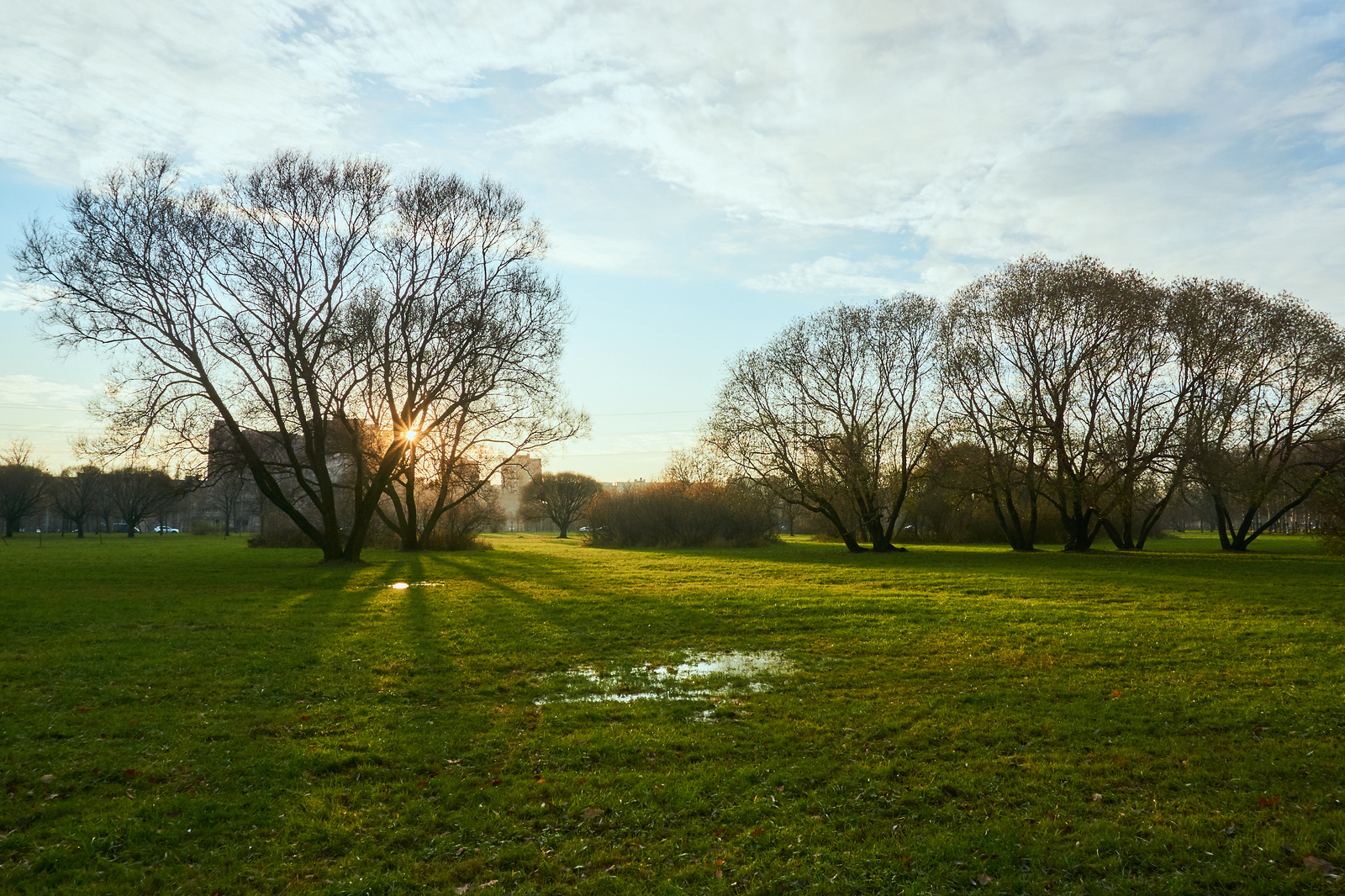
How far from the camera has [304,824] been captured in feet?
18.9

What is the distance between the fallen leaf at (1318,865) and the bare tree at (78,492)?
86.9 meters

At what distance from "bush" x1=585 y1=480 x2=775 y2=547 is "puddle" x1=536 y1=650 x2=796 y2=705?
37885 mm

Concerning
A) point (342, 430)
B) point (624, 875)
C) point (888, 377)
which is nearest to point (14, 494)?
point (342, 430)

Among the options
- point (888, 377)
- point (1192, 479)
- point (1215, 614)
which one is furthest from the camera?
point (888, 377)

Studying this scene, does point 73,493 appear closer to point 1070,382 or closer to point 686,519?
point 686,519

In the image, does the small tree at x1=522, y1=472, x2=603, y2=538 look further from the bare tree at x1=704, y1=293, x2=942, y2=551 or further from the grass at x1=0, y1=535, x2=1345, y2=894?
the grass at x1=0, y1=535, x2=1345, y2=894

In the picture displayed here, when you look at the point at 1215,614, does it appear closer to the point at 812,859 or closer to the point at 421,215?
the point at 812,859

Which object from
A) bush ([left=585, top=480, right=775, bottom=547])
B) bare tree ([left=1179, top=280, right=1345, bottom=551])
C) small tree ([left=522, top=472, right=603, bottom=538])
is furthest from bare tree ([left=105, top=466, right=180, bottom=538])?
bare tree ([left=1179, top=280, right=1345, bottom=551])

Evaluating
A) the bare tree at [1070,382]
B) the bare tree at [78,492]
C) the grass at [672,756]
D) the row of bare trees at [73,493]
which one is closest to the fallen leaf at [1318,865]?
the grass at [672,756]

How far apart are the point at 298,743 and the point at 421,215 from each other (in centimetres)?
2537

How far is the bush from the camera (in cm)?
5131

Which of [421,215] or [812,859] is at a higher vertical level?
[421,215]

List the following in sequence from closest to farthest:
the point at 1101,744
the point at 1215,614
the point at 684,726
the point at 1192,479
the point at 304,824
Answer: the point at 304,824, the point at 1101,744, the point at 684,726, the point at 1215,614, the point at 1192,479

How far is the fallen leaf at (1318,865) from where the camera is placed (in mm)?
4926
